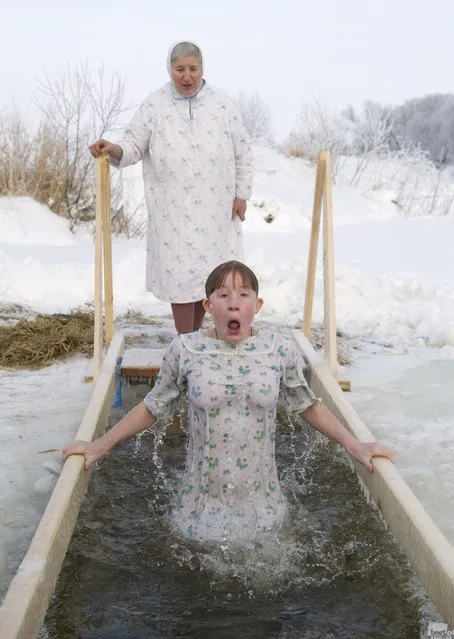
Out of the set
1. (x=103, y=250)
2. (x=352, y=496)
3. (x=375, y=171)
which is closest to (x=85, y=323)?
(x=103, y=250)

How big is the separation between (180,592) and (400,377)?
3.38m

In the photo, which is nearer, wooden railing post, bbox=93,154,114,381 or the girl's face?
the girl's face

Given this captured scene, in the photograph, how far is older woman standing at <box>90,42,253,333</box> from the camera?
4617 mm

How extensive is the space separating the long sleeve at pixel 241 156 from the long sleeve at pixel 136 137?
45 centimetres

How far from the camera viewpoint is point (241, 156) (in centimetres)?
480

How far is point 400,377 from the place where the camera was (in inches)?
224

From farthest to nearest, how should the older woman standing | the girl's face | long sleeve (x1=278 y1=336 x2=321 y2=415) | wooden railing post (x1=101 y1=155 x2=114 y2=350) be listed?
→ wooden railing post (x1=101 y1=155 x2=114 y2=350), the older woman standing, long sleeve (x1=278 y1=336 x2=321 y2=415), the girl's face

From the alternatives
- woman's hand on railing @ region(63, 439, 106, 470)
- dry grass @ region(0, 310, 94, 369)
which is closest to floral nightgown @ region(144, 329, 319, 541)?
woman's hand on railing @ region(63, 439, 106, 470)

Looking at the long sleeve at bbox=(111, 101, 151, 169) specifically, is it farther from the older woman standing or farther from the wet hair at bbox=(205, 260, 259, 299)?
the wet hair at bbox=(205, 260, 259, 299)

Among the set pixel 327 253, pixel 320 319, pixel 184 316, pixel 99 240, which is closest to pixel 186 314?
pixel 184 316

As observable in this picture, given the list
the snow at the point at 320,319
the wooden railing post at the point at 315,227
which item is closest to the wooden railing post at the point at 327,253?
the wooden railing post at the point at 315,227

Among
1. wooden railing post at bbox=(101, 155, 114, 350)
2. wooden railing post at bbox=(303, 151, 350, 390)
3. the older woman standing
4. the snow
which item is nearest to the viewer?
the snow

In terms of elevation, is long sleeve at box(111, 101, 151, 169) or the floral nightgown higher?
long sleeve at box(111, 101, 151, 169)

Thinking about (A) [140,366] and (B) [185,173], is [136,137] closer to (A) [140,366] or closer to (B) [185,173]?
(B) [185,173]
